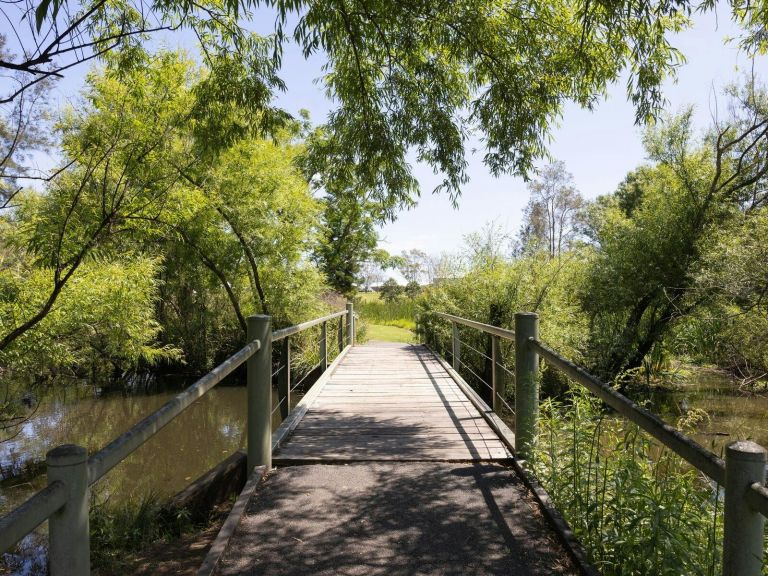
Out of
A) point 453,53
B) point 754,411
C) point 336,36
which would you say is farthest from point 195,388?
point 754,411

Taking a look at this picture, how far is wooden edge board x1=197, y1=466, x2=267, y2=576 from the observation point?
2623mm

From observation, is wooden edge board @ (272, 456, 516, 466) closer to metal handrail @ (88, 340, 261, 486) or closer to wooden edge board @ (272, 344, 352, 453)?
wooden edge board @ (272, 344, 352, 453)

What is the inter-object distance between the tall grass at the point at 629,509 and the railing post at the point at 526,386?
21cm

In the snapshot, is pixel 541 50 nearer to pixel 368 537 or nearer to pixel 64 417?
pixel 368 537

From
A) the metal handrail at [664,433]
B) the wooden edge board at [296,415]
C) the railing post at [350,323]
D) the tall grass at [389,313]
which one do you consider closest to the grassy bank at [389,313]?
the tall grass at [389,313]

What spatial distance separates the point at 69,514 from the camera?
1.47 m

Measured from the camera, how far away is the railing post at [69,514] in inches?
57.0

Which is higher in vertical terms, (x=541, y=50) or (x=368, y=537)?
(x=541, y=50)

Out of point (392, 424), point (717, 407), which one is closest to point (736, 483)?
point (392, 424)

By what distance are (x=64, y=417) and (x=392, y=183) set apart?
8.44 m

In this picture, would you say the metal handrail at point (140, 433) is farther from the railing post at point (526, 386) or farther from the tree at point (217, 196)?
the tree at point (217, 196)

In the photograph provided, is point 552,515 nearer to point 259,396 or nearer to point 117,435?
point 259,396

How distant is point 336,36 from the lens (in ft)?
18.5

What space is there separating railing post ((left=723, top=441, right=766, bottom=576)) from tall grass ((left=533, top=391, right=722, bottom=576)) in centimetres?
55
